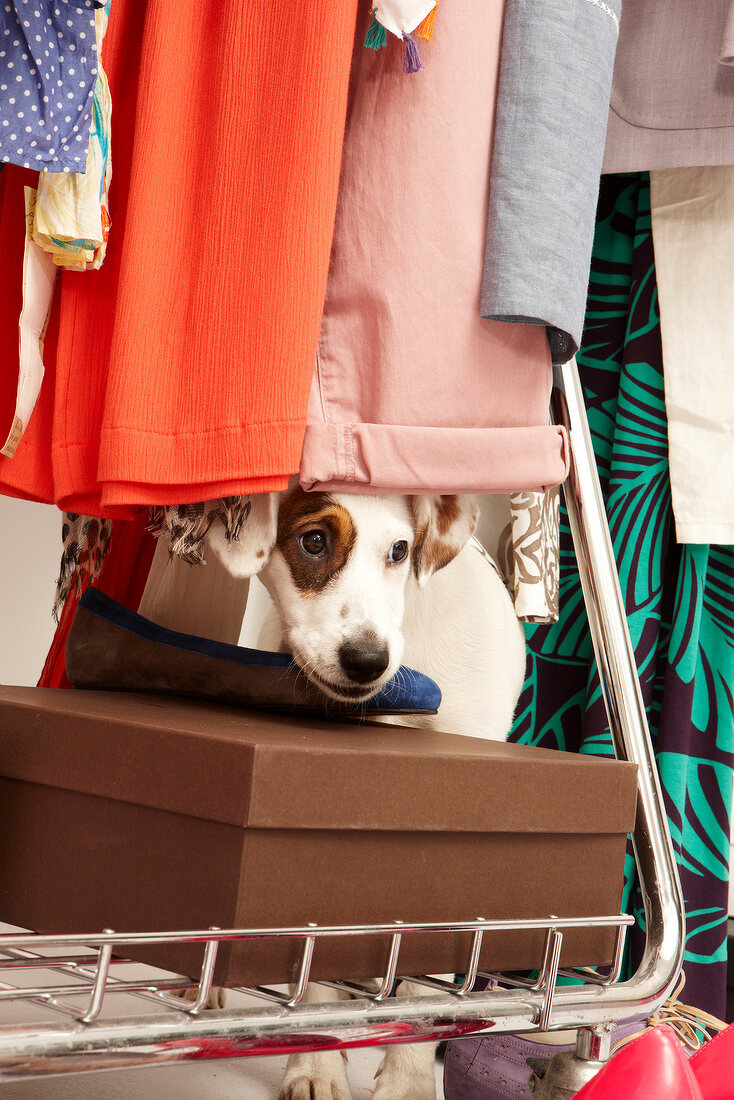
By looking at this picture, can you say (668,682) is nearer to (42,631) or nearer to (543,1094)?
Answer: (543,1094)

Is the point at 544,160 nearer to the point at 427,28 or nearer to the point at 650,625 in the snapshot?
the point at 427,28

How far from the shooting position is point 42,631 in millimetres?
1402

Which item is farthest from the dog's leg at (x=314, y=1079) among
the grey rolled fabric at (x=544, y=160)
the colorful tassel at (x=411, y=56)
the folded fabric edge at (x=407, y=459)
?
the colorful tassel at (x=411, y=56)

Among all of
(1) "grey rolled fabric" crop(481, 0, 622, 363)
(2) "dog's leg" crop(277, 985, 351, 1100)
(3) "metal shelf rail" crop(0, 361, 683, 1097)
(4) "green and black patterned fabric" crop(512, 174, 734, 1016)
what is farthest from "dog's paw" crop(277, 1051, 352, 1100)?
(1) "grey rolled fabric" crop(481, 0, 622, 363)

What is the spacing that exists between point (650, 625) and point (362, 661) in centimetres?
42

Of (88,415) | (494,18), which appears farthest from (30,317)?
(494,18)

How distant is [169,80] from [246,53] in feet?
0.16

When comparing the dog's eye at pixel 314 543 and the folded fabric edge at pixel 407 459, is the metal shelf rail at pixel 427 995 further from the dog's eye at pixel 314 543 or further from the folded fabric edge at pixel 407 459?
the dog's eye at pixel 314 543

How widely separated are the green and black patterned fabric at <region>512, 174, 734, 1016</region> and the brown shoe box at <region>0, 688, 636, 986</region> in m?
0.53

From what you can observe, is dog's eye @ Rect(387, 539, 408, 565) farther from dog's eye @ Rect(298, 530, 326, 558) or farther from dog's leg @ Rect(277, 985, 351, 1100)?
dog's leg @ Rect(277, 985, 351, 1100)

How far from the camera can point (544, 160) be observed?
0.60 meters

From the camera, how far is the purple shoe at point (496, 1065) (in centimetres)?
82

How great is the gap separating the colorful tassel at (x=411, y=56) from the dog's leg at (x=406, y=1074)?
721 mm

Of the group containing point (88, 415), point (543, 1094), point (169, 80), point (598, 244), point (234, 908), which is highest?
point (598, 244)
